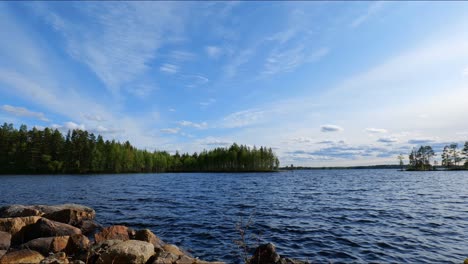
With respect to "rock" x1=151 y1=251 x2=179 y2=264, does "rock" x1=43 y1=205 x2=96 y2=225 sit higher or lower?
lower

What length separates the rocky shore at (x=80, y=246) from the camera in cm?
855

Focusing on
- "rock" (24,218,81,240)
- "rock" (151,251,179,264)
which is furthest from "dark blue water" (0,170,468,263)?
"rock" (24,218,81,240)

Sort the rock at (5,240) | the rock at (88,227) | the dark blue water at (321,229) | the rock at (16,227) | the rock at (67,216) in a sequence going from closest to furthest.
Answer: the rock at (5,240) → the dark blue water at (321,229) → the rock at (16,227) → the rock at (88,227) → the rock at (67,216)

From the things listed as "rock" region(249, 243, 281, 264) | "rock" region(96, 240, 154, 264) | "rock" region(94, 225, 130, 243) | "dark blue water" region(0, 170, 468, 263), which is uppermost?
"rock" region(96, 240, 154, 264)

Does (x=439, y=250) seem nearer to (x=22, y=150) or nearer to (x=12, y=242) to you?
(x=12, y=242)

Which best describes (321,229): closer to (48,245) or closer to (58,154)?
(48,245)

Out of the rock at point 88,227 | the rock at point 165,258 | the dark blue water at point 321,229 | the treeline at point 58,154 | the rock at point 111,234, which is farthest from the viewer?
the treeline at point 58,154

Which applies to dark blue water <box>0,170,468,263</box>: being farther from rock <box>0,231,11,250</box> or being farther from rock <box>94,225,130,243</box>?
rock <box>0,231,11,250</box>

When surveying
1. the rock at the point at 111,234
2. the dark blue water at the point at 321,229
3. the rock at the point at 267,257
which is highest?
the rock at the point at 111,234

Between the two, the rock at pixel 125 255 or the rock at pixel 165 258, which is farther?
the rock at pixel 165 258

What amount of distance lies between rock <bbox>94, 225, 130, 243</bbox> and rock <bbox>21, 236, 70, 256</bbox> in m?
1.26

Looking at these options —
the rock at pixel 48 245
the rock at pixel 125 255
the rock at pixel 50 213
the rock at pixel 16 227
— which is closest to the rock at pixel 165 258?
the rock at pixel 125 255

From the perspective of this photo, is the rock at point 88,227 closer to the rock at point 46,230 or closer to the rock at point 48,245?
the rock at point 46,230

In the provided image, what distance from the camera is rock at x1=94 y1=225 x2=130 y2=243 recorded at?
11945 mm
